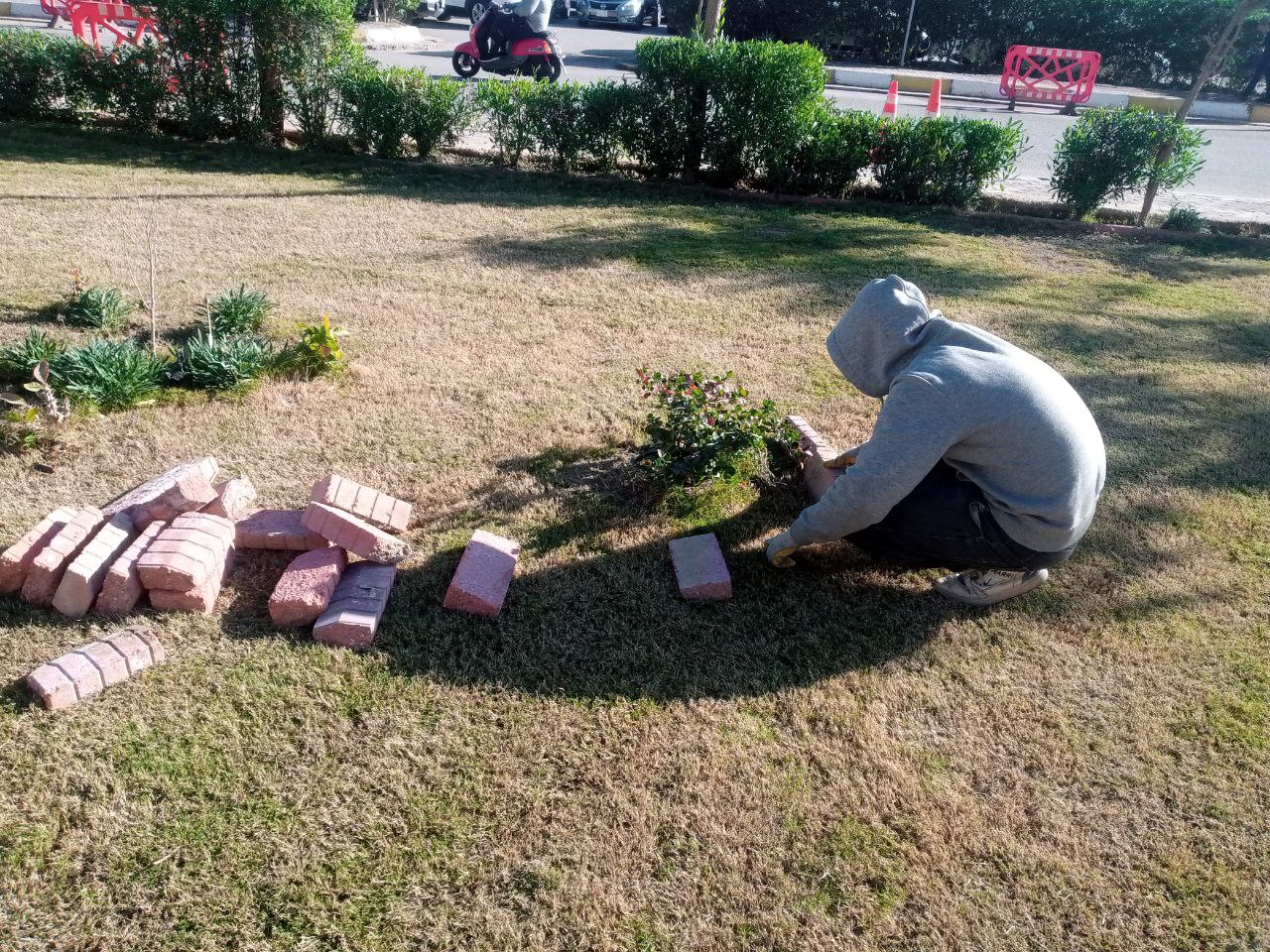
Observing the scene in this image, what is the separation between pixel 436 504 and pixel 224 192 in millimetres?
6011

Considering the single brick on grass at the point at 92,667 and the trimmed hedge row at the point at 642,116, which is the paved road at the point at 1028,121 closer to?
the trimmed hedge row at the point at 642,116

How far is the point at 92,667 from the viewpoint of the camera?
9.29 feet

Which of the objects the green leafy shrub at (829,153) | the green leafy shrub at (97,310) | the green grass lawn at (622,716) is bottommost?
the green grass lawn at (622,716)

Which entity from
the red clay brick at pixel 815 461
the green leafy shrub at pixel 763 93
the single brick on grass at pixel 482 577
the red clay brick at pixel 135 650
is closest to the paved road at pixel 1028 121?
the green leafy shrub at pixel 763 93

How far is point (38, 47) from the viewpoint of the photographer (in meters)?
9.84

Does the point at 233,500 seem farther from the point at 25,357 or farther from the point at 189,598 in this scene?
the point at 25,357

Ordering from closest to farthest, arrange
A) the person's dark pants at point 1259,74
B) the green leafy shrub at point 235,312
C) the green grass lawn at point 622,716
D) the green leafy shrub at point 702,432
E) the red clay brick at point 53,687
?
the green grass lawn at point 622,716 → the red clay brick at point 53,687 → the green leafy shrub at point 702,432 → the green leafy shrub at point 235,312 → the person's dark pants at point 1259,74

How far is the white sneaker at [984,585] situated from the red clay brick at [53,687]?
3.17 meters

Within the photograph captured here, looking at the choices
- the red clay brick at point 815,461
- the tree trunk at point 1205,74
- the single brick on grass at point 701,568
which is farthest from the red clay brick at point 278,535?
the tree trunk at point 1205,74

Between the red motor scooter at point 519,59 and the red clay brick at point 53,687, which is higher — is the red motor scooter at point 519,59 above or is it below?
above

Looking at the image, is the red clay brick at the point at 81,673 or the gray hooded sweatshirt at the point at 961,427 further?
the gray hooded sweatshirt at the point at 961,427

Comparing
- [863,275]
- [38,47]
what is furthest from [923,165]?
[38,47]

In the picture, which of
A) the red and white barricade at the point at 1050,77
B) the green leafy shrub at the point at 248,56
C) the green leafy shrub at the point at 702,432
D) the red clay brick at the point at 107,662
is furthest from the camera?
the red and white barricade at the point at 1050,77

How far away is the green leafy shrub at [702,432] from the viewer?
13.1 feet
